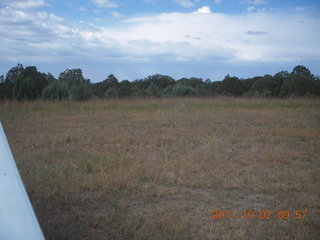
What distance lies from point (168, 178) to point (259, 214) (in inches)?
65.7

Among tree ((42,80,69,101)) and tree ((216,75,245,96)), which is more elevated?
tree ((216,75,245,96))

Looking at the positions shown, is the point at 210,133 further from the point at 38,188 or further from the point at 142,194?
the point at 38,188

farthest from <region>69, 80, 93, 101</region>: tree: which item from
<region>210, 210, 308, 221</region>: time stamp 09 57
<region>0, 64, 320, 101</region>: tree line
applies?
<region>210, 210, 308, 221</region>: time stamp 09 57

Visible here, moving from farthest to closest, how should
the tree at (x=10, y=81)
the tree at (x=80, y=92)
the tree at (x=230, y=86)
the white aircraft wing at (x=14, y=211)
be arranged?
the tree at (x=230, y=86), the tree at (x=10, y=81), the tree at (x=80, y=92), the white aircraft wing at (x=14, y=211)

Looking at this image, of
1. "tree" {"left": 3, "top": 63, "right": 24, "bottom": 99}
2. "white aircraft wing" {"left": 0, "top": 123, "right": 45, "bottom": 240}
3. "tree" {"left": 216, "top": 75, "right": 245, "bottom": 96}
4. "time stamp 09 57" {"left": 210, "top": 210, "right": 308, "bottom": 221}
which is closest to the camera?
"white aircraft wing" {"left": 0, "top": 123, "right": 45, "bottom": 240}

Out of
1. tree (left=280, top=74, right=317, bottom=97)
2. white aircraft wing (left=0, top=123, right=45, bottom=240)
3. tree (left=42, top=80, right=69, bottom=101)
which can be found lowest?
white aircraft wing (left=0, top=123, right=45, bottom=240)

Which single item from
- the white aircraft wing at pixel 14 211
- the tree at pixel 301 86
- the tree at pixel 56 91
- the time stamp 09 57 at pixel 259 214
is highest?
the tree at pixel 301 86
